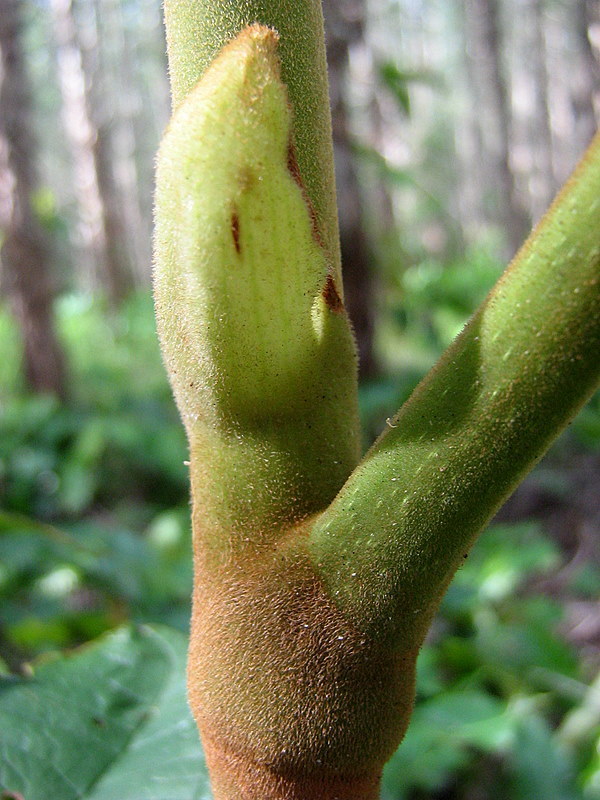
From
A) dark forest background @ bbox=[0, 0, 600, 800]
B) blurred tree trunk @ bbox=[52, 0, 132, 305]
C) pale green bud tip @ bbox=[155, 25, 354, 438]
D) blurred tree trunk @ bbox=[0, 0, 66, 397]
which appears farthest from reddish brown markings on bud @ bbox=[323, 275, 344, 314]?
blurred tree trunk @ bbox=[52, 0, 132, 305]

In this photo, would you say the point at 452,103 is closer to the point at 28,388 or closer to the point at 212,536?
the point at 28,388

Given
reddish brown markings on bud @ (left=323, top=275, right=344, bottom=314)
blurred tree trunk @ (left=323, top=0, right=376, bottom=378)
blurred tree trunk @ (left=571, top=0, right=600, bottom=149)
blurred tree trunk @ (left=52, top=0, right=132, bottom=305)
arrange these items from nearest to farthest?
reddish brown markings on bud @ (left=323, top=275, right=344, bottom=314) → blurred tree trunk @ (left=323, top=0, right=376, bottom=378) → blurred tree trunk @ (left=571, top=0, right=600, bottom=149) → blurred tree trunk @ (left=52, top=0, right=132, bottom=305)

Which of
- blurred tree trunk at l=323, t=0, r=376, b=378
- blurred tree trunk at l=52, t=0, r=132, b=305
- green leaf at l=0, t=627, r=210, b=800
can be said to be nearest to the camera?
green leaf at l=0, t=627, r=210, b=800

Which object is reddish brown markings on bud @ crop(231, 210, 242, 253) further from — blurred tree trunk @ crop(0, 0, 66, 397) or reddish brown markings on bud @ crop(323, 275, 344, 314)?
blurred tree trunk @ crop(0, 0, 66, 397)

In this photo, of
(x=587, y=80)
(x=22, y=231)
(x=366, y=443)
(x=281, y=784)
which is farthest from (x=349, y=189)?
(x=281, y=784)

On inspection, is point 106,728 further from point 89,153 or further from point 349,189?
point 89,153

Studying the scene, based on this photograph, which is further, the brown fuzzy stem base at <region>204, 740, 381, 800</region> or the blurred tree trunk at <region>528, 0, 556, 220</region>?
the blurred tree trunk at <region>528, 0, 556, 220</region>
